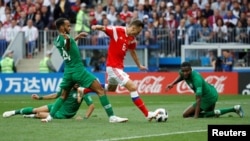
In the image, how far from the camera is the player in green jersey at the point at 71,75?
731 inches

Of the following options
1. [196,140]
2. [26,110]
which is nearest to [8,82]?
[26,110]

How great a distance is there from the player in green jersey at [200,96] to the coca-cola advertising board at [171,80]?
13.9 m

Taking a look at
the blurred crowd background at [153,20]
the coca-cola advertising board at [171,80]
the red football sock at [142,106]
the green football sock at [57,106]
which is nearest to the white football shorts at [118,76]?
the red football sock at [142,106]

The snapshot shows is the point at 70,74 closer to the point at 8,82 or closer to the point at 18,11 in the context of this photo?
the point at 8,82

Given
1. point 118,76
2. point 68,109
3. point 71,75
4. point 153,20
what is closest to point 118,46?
point 118,76

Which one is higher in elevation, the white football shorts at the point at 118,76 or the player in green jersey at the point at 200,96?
the white football shorts at the point at 118,76

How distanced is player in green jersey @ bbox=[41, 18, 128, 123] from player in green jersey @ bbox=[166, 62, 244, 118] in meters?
1.96

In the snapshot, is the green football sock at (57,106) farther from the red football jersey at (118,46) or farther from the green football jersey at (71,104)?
the red football jersey at (118,46)

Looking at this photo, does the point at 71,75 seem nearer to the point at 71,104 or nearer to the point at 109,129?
the point at 71,104

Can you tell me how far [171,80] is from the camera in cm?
3462

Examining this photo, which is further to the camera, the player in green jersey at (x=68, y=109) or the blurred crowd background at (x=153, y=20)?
the blurred crowd background at (x=153, y=20)

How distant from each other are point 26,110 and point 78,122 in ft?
5.98

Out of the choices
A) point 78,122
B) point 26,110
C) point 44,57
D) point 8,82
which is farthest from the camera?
point 44,57

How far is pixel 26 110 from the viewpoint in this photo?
19.9 m
